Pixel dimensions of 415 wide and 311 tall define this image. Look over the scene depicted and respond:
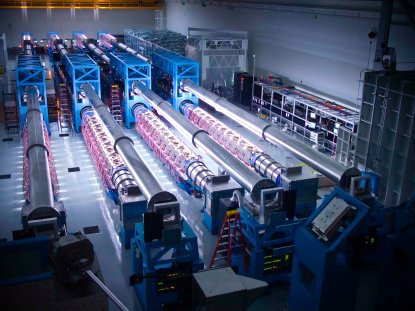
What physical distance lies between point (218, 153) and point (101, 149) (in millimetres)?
3879

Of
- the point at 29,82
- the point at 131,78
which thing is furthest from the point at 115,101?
the point at 29,82

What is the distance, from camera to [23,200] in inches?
495

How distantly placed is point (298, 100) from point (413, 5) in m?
5.51

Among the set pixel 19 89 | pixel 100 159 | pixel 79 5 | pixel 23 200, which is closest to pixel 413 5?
pixel 100 159

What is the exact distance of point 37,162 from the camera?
36.0 feet

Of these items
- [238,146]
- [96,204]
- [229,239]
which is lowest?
[96,204]

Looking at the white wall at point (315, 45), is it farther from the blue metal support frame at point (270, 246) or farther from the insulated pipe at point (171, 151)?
the blue metal support frame at point (270, 246)

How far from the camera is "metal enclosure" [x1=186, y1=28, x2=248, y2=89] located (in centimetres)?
2186

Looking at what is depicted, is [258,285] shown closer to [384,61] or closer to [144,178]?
[144,178]

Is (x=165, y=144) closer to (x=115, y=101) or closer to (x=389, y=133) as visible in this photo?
(x=115, y=101)

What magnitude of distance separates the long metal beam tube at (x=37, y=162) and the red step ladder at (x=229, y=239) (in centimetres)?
346

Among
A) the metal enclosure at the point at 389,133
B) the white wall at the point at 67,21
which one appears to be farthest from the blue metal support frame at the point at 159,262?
the white wall at the point at 67,21

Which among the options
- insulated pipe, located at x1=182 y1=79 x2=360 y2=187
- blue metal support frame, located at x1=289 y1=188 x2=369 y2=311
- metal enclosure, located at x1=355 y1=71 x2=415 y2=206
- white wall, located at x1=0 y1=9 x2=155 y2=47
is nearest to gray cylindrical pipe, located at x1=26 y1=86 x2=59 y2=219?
blue metal support frame, located at x1=289 y1=188 x2=369 y2=311

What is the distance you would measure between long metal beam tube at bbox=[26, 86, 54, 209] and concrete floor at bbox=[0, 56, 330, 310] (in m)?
1.63
